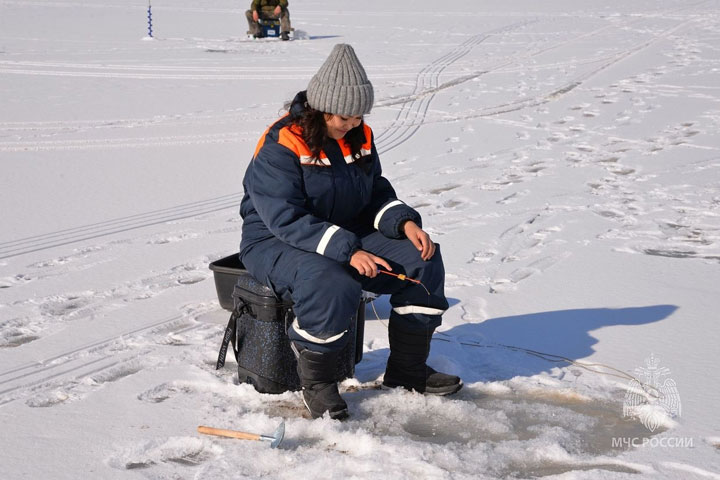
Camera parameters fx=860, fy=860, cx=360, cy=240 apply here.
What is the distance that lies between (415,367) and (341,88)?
0.98m

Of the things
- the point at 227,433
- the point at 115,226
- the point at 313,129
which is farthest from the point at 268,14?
the point at 227,433

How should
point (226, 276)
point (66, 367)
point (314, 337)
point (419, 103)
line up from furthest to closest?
point (419, 103), point (226, 276), point (66, 367), point (314, 337)

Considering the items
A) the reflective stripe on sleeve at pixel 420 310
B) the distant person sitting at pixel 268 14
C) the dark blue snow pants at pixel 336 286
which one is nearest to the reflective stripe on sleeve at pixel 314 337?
the dark blue snow pants at pixel 336 286

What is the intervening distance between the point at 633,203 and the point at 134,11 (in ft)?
58.3

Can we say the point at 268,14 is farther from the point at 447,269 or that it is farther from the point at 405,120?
the point at 447,269

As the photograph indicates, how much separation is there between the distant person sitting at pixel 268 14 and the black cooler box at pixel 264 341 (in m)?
13.1

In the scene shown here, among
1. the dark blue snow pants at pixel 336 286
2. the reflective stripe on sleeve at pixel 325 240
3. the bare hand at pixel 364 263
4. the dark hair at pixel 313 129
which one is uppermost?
the dark hair at pixel 313 129

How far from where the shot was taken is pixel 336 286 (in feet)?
8.59

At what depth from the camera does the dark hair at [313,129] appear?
2809mm

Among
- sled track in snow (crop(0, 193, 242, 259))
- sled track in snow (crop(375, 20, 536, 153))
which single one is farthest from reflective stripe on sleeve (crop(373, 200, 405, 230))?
sled track in snow (crop(375, 20, 536, 153))

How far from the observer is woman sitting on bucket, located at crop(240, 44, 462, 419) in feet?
8.78

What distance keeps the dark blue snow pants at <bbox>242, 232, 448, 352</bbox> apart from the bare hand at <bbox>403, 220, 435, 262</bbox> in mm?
26

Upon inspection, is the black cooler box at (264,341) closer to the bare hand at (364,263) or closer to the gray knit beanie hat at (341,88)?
the bare hand at (364,263)

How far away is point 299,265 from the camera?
106 inches
